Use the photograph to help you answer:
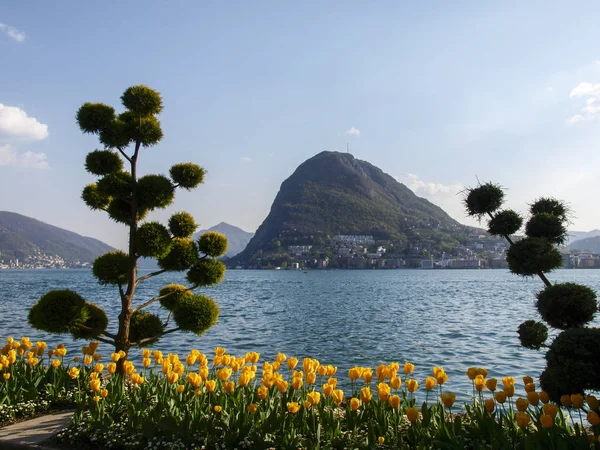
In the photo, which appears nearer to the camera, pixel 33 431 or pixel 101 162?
pixel 33 431

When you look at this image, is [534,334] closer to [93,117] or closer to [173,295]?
[173,295]

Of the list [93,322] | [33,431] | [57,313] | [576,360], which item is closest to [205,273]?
[93,322]

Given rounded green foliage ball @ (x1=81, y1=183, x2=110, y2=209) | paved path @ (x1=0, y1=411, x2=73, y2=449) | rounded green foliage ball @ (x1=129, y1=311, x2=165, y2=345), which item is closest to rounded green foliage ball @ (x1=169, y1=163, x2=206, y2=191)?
rounded green foliage ball @ (x1=81, y1=183, x2=110, y2=209)

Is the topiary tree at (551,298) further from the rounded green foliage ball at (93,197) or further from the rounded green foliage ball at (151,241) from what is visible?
the rounded green foliage ball at (93,197)

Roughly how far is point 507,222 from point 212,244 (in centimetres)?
525

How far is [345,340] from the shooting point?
25.4 metres

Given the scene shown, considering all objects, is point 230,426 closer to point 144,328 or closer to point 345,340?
point 144,328

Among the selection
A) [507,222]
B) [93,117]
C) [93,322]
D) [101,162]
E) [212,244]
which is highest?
[93,117]

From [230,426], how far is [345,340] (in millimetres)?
19888

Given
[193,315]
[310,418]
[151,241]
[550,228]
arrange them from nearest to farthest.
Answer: [310,418]
[550,228]
[151,241]
[193,315]

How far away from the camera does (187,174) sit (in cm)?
941

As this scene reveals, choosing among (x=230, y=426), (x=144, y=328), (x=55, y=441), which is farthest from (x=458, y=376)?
(x=55, y=441)

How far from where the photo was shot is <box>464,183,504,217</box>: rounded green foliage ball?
6.68m

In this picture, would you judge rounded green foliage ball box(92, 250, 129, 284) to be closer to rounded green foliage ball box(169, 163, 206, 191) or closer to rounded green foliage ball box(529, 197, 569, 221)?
rounded green foliage ball box(169, 163, 206, 191)
